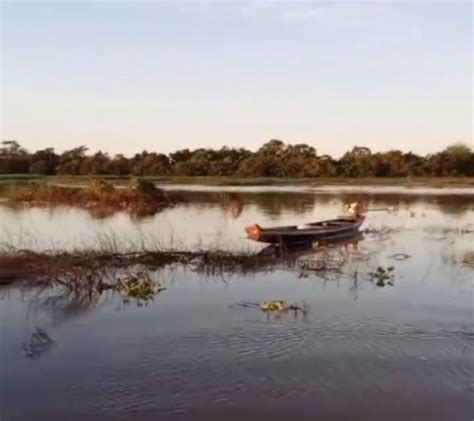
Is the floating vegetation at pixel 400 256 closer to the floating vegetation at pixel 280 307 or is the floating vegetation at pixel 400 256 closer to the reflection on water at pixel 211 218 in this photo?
the reflection on water at pixel 211 218

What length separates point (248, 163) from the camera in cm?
1034

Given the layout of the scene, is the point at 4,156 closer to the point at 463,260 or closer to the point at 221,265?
the point at 221,265

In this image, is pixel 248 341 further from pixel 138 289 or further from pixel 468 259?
pixel 468 259

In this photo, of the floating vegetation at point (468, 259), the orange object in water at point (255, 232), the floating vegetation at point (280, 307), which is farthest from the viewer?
the orange object in water at point (255, 232)

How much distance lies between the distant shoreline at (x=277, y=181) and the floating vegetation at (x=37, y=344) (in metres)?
4.14

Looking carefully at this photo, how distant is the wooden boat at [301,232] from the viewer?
799cm

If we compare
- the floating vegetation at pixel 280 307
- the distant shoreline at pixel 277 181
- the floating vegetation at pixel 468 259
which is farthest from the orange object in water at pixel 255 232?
the floating vegetation at pixel 280 307

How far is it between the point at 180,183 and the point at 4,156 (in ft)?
12.6

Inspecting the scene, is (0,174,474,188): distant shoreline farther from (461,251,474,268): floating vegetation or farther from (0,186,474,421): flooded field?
(461,251,474,268): floating vegetation

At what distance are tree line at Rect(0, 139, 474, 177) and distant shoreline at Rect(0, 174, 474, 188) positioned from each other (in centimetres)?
16

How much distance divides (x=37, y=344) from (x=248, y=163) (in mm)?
6357

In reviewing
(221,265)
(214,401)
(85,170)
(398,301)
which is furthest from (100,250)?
(214,401)

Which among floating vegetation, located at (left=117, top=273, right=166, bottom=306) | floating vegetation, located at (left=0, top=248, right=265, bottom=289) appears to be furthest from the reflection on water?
floating vegetation, located at (left=117, top=273, right=166, bottom=306)

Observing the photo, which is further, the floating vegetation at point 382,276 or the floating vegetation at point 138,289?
the floating vegetation at point 382,276
